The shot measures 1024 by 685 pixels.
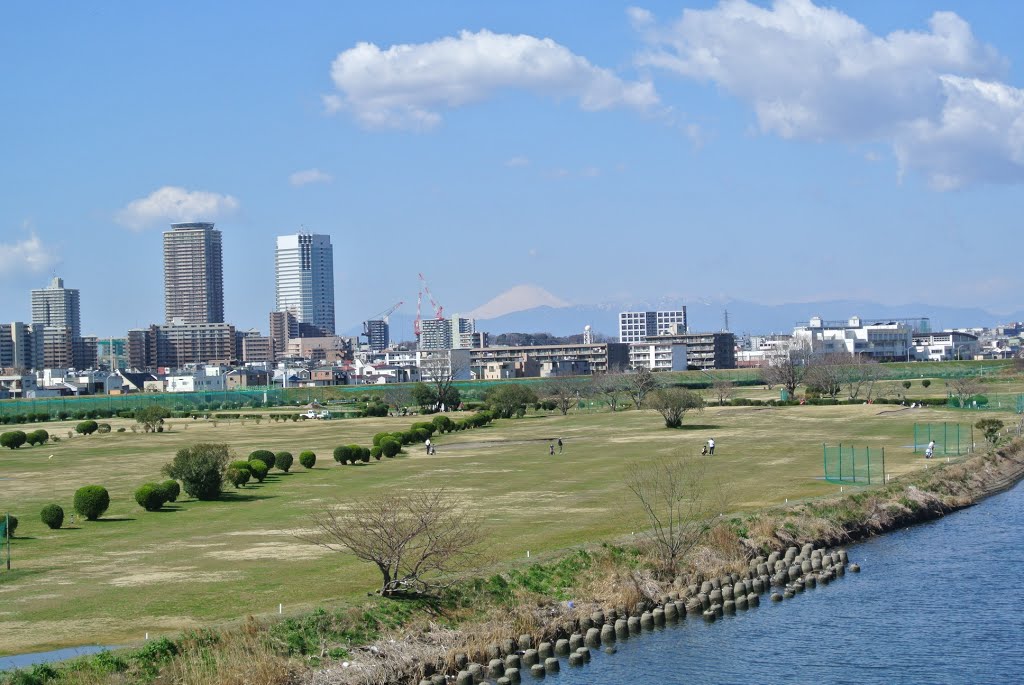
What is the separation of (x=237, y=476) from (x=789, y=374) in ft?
302

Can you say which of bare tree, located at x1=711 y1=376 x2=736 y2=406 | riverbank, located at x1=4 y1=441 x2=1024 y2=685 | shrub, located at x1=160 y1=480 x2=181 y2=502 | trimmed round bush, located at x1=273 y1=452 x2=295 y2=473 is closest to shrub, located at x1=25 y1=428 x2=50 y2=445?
trimmed round bush, located at x1=273 y1=452 x2=295 y2=473

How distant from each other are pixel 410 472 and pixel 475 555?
30786mm

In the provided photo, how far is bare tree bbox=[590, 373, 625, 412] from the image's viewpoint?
132 meters

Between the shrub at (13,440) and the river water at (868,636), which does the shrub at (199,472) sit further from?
the shrub at (13,440)

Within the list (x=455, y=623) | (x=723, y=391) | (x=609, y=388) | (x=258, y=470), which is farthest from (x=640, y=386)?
(x=455, y=623)

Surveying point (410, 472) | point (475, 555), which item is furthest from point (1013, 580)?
point (410, 472)

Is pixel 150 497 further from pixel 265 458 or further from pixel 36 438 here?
pixel 36 438

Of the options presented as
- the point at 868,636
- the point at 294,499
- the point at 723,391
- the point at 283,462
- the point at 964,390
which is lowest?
the point at 868,636

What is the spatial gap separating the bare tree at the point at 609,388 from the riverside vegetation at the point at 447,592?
166 feet

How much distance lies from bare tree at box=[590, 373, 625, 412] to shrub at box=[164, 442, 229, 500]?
74.7 metres

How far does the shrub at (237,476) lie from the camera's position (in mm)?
58531

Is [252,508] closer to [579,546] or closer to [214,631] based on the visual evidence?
[579,546]

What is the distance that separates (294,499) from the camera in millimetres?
53906

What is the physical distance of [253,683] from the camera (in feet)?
82.0
